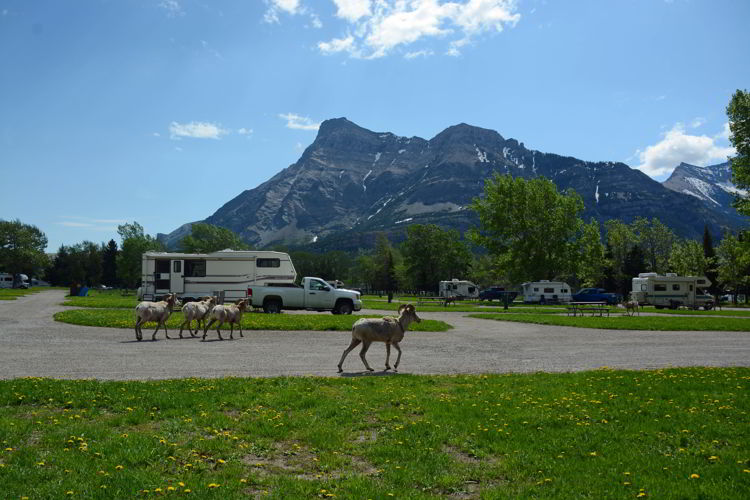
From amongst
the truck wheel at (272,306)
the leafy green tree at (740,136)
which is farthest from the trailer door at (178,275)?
the leafy green tree at (740,136)

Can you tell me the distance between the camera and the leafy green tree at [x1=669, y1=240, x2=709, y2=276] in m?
83.4

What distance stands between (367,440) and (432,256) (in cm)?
10000

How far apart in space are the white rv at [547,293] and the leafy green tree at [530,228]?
4.11 meters

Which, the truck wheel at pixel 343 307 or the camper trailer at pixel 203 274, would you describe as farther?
the camper trailer at pixel 203 274

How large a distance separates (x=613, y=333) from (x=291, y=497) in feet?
75.1

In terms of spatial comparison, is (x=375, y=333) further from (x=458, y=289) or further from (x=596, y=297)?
(x=458, y=289)

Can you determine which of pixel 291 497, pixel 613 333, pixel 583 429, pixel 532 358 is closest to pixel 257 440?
pixel 291 497

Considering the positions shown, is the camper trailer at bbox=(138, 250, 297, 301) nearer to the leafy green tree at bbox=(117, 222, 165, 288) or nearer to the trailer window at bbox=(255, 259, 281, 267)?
Answer: the trailer window at bbox=(255, 259, 281, 267)

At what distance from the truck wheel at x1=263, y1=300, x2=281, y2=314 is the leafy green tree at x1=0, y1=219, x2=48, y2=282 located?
333 ft

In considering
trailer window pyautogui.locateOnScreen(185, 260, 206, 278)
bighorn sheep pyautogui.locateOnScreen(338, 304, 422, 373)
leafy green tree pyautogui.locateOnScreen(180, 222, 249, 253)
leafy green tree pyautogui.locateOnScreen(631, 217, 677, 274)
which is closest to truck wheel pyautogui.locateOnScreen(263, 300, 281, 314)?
trailer window pyautogui.locateOnScreen(185, 260, 206, 278)

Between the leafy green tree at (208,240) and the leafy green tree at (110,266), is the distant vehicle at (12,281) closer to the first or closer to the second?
the leafy green tree at (110,266)

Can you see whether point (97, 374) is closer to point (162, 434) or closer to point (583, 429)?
point (162, 434)

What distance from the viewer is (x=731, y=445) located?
Result: 22.6ft

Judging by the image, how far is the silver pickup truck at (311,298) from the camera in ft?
109
